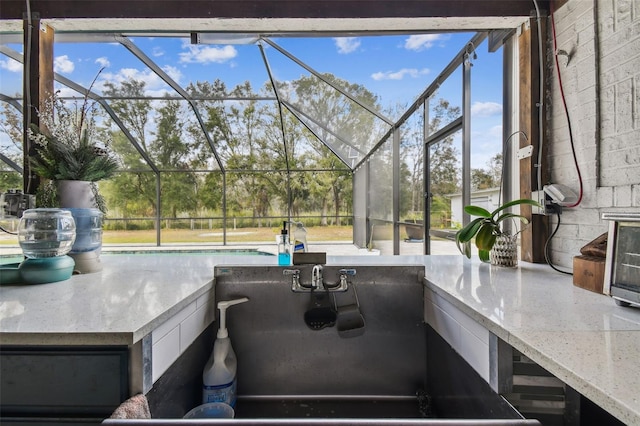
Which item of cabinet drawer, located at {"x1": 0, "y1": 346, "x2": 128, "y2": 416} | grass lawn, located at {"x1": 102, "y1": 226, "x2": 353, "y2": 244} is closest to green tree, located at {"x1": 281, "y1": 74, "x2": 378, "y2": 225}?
grass lawn, located at {"x1": 102, "y1": 226, "x2": 353, "y2": 244}

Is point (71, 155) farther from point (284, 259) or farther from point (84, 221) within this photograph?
point (284, 259)

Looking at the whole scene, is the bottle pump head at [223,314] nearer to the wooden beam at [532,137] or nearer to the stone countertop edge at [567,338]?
the stone countertop edge at [567,338]

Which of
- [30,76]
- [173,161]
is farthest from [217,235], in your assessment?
[30,76]

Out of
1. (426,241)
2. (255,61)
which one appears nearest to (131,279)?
(426,241)

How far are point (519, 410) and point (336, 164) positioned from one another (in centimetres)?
647

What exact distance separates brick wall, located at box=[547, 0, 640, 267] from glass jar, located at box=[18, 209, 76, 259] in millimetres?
2043

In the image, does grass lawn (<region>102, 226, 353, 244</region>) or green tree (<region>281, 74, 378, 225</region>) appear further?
grass lawn (<region>102, 226, 353, 244</region>)

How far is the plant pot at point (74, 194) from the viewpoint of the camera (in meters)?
1.28

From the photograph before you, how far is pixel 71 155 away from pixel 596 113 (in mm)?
2174

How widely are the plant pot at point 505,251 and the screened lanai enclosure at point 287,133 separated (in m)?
0.49

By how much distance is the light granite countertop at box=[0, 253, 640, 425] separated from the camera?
0.48 metres

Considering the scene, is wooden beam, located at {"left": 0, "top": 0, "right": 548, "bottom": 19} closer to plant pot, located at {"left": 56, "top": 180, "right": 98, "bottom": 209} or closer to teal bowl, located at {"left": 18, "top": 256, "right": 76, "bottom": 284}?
plant pot, located at {"left": 56, "top": 180, "right": 98, "bottom": 209}

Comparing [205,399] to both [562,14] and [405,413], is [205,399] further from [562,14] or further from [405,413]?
[562,14]

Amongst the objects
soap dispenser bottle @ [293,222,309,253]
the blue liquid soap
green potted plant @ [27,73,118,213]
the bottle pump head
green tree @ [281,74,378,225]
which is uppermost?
green tree @ [281,74,378,225]
